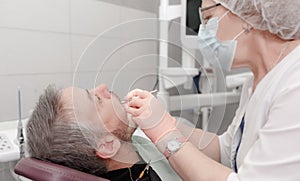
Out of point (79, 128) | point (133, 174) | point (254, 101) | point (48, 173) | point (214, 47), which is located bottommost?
point (133, 174)

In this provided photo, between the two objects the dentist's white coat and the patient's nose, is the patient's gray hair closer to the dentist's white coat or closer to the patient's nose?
the patient's nose

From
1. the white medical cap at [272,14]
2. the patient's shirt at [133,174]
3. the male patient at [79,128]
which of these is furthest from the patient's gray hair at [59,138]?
the white medical cap at [272,14]

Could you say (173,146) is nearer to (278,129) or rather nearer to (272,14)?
(278,129)

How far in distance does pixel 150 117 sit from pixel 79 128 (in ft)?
1.02

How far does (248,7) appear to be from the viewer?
1.05m

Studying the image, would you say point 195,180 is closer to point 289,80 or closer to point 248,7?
point 289,80

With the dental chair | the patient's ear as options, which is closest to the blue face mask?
the patient's ear

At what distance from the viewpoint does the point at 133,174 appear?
4.37 ft

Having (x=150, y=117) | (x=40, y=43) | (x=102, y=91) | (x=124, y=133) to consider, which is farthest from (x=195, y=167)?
(x=40, y=43)

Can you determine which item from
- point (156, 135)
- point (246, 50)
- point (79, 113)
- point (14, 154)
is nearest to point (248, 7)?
point (246, 50)

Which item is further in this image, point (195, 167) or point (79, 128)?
point (79, 128)

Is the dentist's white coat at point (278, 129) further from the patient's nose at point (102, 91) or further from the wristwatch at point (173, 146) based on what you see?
the patient's nose at point (102, 91)

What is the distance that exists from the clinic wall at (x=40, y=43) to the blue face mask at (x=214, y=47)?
0.22m

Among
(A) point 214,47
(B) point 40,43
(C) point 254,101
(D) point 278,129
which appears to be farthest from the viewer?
(B) point 40,43
